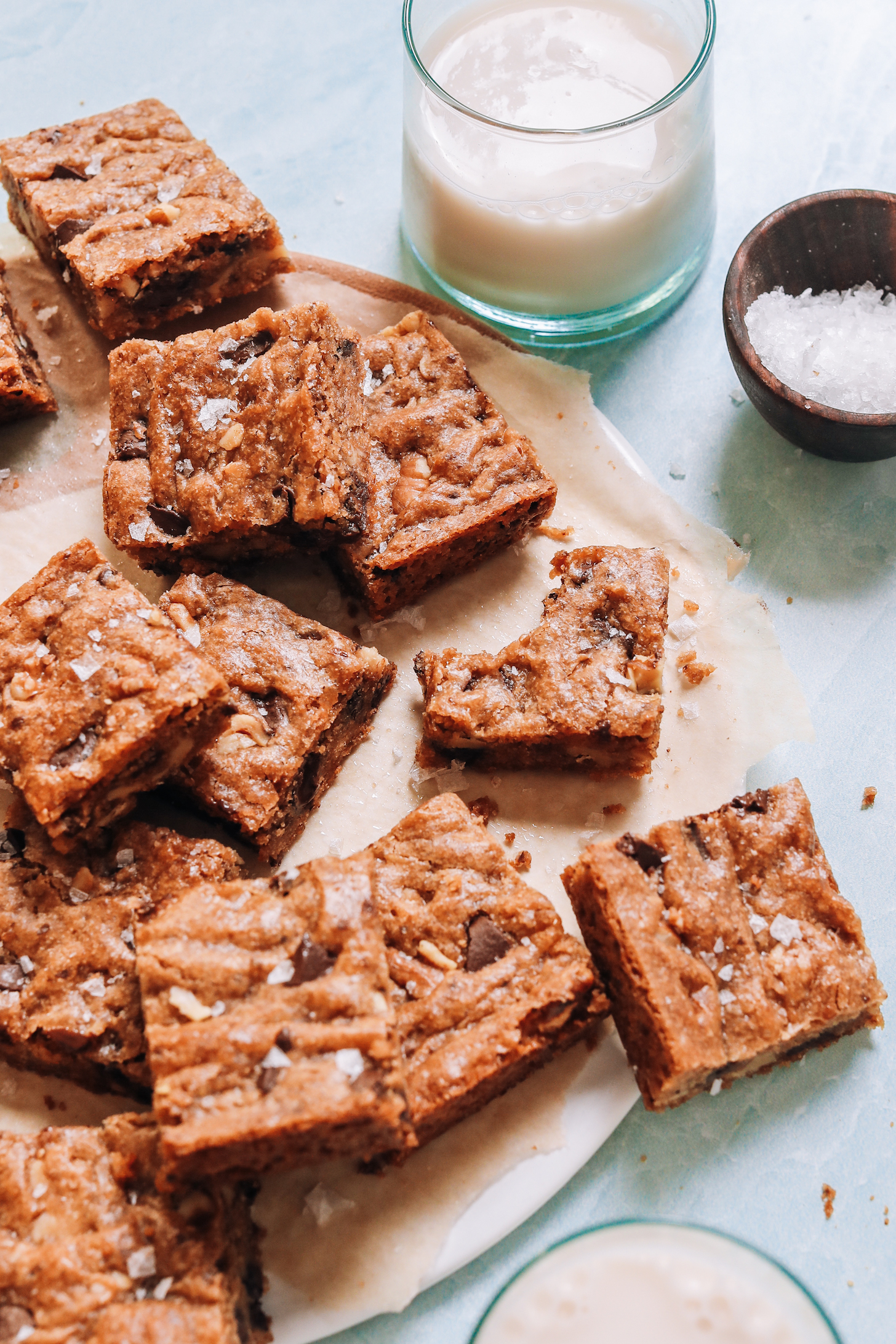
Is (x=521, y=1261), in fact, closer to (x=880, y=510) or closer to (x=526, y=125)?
(x=880, y=510)

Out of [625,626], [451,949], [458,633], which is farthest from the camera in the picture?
[458,633]

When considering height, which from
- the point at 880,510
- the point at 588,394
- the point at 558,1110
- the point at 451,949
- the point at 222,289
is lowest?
the point at 558,1110

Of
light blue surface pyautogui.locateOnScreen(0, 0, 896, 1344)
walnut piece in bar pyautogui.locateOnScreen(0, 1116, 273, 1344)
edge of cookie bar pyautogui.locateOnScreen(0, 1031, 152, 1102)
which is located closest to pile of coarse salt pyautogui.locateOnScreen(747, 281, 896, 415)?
light blue surface pyautogui.locateOnScreen(0, 0, 896, 1344)

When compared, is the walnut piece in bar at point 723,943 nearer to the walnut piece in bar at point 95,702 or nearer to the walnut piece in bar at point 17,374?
the walnut piece in bar at point 95,702

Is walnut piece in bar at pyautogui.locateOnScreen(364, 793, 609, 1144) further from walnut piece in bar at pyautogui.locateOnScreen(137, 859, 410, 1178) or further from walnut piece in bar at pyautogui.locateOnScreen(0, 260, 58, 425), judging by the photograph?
walnut piece in bar at pyautogui.locateOnScreen(0, 260, 58, 425)

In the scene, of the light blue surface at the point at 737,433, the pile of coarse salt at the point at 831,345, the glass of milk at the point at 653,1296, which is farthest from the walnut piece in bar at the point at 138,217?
the glass of milk at the point at 653,1296

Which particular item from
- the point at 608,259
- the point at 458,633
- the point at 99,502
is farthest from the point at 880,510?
the point at 99,502
